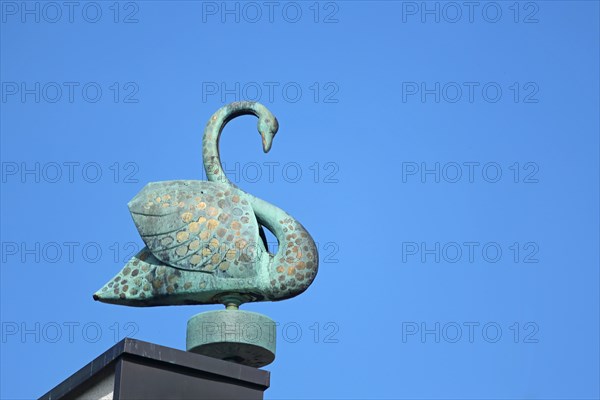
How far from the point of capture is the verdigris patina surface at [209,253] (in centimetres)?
1432

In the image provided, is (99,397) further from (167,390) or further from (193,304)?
(193,304)

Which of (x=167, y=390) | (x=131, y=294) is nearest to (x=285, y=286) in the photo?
(x=131, y=294)

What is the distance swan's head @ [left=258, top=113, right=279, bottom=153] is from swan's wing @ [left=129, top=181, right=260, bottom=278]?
1.08m

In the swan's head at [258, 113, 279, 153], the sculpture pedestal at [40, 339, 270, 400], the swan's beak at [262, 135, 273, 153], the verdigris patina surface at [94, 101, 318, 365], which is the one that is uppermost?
the swan's head at [258, 113, 279, 153]

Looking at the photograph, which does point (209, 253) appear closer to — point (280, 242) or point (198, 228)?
point (198, 228)

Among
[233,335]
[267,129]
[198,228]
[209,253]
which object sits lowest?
[233,335]

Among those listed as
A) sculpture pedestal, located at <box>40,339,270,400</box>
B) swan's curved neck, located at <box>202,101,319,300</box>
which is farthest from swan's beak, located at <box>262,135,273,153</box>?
sculpture pedestal, located at <box>40,339,270,400</box>

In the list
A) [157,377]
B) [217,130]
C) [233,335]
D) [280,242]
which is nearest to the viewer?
[157,377]

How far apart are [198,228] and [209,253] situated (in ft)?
Answer: 0.92

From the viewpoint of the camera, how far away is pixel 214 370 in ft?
41.0

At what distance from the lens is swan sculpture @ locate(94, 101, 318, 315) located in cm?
1432

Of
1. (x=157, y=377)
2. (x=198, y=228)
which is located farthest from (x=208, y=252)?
(x=157, y=377)

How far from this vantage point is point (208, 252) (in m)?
14.3

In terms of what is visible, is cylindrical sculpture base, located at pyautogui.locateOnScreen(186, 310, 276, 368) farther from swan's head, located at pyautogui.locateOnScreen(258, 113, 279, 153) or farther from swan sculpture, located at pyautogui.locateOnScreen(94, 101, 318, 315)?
swan's head, located at pyautogui.locateOnScreen(258, 113, 279, 153)
